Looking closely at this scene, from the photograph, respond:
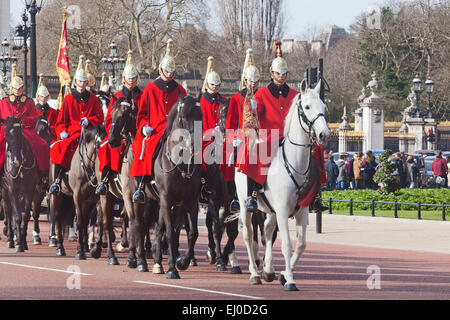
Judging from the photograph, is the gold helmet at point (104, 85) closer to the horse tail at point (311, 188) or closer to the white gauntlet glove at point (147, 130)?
the white gauntlet glove at point (147, 130)

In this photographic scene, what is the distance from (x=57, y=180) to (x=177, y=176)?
3905 millimetres

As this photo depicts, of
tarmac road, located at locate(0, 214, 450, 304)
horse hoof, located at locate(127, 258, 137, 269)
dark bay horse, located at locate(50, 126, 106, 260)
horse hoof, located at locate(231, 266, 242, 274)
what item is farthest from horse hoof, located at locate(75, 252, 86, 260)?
horse hoof, located at locate(231, 266, 242, 274)

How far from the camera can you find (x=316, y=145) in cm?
1269

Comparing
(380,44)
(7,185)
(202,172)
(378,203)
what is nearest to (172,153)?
(202,172)

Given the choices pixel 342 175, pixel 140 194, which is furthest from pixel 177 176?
pixel 342 175

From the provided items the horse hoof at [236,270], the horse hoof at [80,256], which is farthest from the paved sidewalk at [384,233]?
the horse hoof at [80,256]

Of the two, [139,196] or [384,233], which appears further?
[384,233]

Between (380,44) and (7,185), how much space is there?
62.2 meters

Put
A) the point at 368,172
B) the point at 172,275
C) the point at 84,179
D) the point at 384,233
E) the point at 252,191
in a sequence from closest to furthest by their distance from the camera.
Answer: the point at 252,191, the point at 172,275, the point at 84,179, the point at 384,233, the point at 368,172

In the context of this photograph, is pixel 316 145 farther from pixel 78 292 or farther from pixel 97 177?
pixel 97 177

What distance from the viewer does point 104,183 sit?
1530 cm

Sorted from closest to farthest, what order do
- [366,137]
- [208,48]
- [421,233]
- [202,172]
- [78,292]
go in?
1. [78,292]
2. [202,172]
3. [421,233]
4. [366,137]
5. [208,48]

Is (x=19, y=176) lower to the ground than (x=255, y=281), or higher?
higher

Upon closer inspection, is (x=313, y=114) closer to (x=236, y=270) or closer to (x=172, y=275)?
(x=172, y=275)
